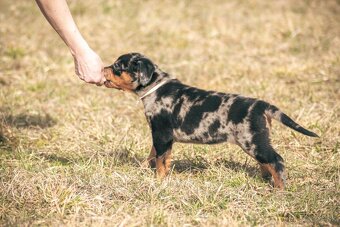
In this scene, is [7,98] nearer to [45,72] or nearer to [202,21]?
[45,72]

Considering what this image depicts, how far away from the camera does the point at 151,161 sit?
5125mm

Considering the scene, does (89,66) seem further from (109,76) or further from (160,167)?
(160,167)

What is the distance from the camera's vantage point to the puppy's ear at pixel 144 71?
4875 mm

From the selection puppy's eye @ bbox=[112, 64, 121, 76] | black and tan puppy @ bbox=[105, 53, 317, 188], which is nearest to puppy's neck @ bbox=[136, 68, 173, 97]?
black and tan puppy @ bbox=[105, 53, 317, 188]

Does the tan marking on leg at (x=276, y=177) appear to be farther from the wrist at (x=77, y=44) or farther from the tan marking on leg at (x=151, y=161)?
the wrist at (x=77, y=44)

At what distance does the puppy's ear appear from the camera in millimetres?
4875

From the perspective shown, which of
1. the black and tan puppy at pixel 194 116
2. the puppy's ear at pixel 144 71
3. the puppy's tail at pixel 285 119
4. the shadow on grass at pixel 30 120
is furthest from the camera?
the shadow on grass at pixel 30 120

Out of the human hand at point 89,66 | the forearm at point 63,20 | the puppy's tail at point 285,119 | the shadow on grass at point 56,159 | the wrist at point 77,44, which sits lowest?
the shadow on grass at point 56,159

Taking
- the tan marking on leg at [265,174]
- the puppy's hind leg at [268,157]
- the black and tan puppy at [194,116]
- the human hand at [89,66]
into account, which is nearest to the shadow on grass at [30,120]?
the human hand at [89,66]

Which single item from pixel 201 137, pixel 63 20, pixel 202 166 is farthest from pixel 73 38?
pixel 202 166

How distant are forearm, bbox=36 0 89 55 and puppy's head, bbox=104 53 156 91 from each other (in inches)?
14.2

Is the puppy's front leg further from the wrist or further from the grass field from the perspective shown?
the wrist

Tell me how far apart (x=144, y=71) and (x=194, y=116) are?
0.63 meters

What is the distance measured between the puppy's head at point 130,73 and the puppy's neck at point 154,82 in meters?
0.04
